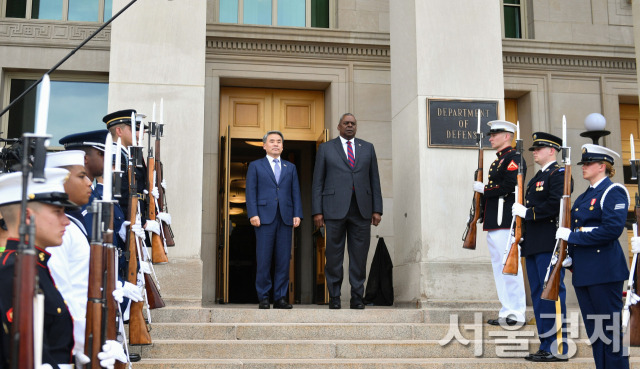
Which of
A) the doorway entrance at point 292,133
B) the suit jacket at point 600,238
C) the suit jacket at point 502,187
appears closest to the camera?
the suit jacket at point 600,238

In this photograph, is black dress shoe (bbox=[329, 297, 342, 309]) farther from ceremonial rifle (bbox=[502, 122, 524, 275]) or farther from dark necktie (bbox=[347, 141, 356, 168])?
ceremonial rifle (bbox=[502, 122, 524, 275])

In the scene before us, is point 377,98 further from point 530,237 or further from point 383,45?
point 530,237

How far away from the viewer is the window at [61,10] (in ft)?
40.3

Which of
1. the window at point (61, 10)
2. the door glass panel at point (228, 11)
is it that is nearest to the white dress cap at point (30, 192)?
the window at point (61, 10)

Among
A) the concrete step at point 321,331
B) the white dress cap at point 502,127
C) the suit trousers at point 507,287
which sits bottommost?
the concrete step at point 321,331

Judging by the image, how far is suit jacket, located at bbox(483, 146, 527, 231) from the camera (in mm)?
7998

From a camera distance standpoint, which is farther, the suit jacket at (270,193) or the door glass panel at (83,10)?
the door glass panel at (83,10)

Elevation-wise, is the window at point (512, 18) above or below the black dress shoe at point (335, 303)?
above

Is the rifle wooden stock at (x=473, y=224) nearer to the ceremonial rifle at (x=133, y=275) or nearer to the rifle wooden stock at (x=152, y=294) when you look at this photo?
the rifle wooden stock at (x=152, y=294)

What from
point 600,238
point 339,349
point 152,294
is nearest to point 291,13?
point 339,349

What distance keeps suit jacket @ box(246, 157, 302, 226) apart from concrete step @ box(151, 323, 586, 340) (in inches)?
71.8

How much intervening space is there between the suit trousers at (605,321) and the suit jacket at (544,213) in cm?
92

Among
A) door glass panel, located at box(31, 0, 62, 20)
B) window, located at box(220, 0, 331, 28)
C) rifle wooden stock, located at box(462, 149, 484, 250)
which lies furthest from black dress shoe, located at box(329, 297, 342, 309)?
door glass panel, located at box(31, 0, 62, 20)

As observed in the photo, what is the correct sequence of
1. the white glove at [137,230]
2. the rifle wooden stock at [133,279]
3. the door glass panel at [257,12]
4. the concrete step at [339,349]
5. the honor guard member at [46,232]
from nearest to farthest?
1. the honor guard member at [46,232]
2. the rifle wooden stock at [133,279]
3. the white glove at [137,230]
4. the concrete step at [339,349]
5. the door glass panel at [257,12]
